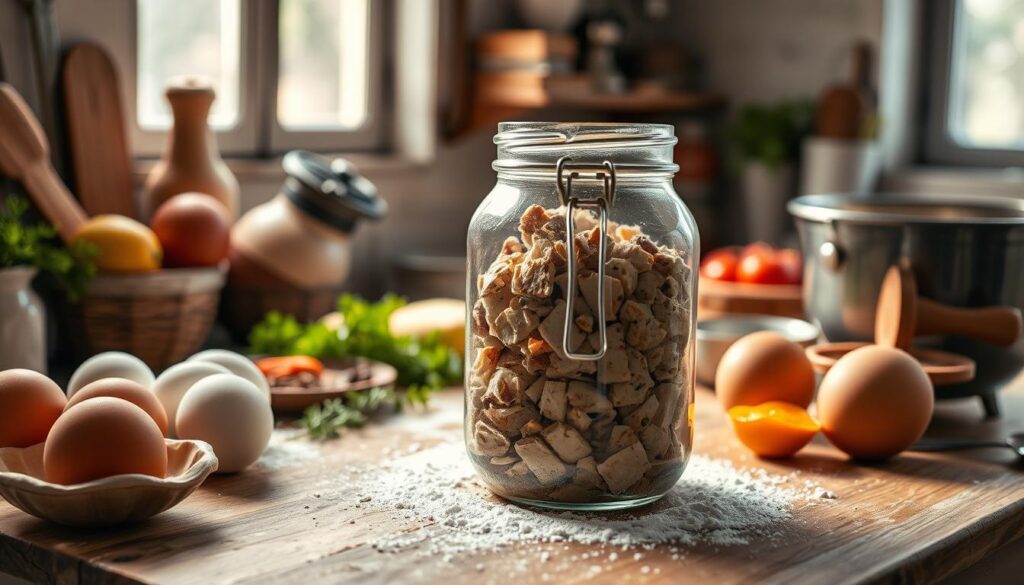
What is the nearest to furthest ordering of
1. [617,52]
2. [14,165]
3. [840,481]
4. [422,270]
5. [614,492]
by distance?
[614,492], [840,481], [14,165], [422,270], [617,52]

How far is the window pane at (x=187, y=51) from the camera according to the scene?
167 cm

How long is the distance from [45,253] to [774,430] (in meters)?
0.77

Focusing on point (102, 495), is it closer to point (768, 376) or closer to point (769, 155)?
point (768, 376)

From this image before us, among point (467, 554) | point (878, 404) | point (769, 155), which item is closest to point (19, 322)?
point (467, 554)

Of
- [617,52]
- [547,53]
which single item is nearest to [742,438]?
[547,53]

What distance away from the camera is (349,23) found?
6.51 ft

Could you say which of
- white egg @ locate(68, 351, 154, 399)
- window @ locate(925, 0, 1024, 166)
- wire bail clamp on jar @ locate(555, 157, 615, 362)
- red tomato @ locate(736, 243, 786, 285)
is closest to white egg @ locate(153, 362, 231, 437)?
white egg @ locate(68, 351, 154, 399)

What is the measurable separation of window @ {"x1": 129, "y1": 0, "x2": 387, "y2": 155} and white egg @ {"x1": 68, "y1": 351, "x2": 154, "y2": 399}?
2.31ft

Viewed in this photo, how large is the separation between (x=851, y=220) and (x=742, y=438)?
0.88 feet

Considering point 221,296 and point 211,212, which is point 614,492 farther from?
point 221,296

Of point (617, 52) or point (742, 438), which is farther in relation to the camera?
point (617, 52)

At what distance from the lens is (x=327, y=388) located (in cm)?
119

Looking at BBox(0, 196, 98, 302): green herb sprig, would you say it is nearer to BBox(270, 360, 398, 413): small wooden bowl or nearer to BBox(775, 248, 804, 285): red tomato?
BBox(270, 360, 398, 413): small wooden bowl

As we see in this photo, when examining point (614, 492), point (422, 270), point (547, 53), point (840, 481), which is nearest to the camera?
point (614, 492)
